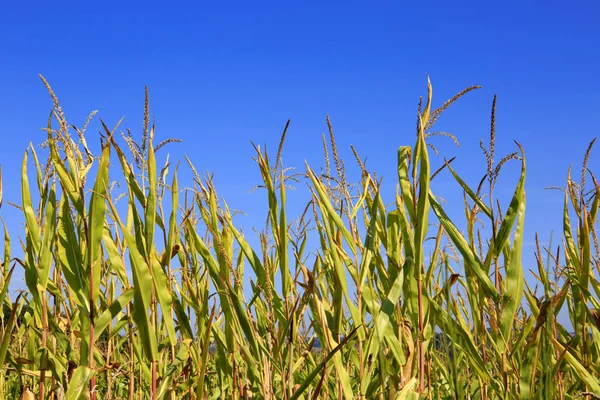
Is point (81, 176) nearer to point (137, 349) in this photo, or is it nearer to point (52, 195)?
point (52, 195)

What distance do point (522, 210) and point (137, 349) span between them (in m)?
1.35

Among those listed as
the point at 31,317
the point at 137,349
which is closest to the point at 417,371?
the point at 137,349

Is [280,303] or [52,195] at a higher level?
[52,195]

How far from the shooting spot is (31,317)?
2172mm

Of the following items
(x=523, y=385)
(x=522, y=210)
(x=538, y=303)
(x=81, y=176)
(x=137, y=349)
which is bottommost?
(x=523, y=385)

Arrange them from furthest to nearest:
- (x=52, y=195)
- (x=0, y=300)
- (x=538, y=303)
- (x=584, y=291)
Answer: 1. (x=538, y=303)
2. (x=584, y=291)
3. (x=52, y=195)
4. (x=0, y=300)

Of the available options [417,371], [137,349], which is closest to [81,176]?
[137,349]

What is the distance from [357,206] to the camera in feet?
6.41

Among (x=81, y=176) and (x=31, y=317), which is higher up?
(x=81, y=176)

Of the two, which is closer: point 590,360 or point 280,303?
point 280,303

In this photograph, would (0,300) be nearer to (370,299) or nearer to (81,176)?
(81,176)

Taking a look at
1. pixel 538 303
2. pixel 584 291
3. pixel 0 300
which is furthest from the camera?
pixel 538 303

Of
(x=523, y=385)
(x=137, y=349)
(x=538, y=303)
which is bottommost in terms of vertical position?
(x=523, y=385)

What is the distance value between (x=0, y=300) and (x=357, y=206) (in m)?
1.09
